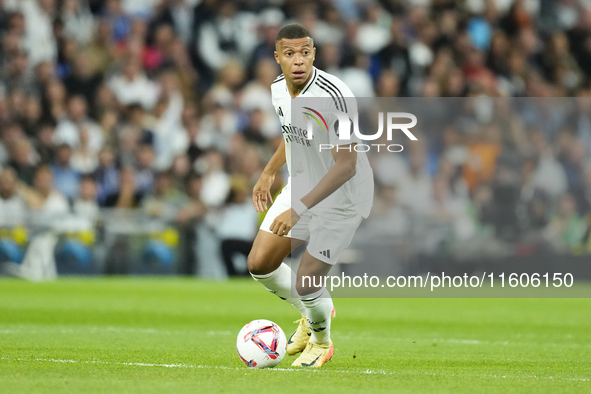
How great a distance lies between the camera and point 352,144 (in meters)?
5.70

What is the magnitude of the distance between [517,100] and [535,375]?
33.7 ft

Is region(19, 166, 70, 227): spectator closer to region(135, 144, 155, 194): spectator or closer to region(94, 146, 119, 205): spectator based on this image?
region(94, 146, 119, 205): spectator

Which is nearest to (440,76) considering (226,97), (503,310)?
(226,97)

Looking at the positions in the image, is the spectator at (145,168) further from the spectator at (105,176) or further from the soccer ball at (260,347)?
the soccer ball at (260,347)

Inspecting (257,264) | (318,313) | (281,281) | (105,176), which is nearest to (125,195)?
(105,176)

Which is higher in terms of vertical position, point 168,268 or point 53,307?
point 53,307

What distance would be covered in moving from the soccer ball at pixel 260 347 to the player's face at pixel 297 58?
1.64 m

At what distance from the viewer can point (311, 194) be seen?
18.2ft

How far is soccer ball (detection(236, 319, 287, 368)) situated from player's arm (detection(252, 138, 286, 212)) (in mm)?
936

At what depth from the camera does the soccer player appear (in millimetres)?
5770

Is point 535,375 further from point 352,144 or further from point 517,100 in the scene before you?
point 517,100

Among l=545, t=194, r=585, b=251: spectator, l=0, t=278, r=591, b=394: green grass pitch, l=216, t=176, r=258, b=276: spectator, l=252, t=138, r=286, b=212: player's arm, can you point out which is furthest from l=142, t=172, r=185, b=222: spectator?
l=252, t=138, r=286, b=212: player's arm

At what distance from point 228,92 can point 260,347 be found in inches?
397

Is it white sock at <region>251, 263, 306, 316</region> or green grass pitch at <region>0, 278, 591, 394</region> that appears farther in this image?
white sock at <region>251, 263, 306, 316</region>
